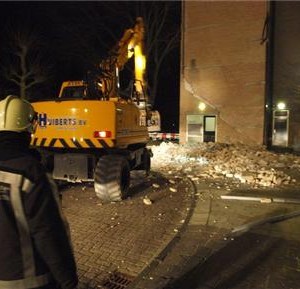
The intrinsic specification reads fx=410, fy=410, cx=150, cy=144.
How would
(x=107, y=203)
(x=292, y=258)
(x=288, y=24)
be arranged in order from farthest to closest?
(x=288, y=24) < (x=107, y=203) < (x=292, y=258)

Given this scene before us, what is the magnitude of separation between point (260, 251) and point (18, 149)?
459cm

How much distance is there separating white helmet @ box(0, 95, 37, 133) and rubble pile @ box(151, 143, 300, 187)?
941 cm

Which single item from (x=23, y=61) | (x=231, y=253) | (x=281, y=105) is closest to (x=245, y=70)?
(x=281, y=105)

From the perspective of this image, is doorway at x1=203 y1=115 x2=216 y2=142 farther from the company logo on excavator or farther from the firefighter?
the firefighter

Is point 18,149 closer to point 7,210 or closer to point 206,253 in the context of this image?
point 7,210

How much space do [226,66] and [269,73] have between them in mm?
2333

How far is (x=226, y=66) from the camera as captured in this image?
877 inches

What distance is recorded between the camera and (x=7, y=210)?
2.51 meters

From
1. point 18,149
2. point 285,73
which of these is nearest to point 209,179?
point 18,149

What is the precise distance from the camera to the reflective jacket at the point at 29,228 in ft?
8.08

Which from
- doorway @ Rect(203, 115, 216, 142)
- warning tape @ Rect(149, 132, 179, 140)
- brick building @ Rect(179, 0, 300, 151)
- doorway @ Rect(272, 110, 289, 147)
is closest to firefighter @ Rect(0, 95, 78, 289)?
brick building @ Rect(179, 0, 300, 151)

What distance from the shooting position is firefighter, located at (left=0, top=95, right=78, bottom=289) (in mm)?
2463

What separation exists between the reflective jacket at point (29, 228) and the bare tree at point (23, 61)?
91.9 feet

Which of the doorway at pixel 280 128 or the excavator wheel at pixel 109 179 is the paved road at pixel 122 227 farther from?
the doorway at pixel 280 128
